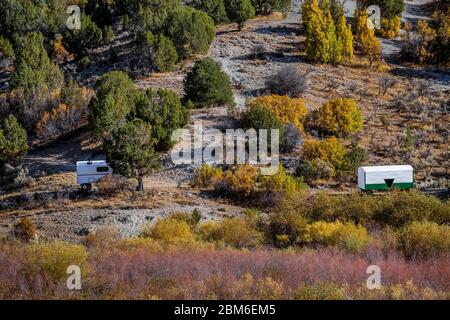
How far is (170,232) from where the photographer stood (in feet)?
80.1

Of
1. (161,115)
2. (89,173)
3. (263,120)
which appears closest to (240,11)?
(263,120)

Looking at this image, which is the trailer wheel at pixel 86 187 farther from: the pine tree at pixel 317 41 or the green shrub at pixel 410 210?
the pine tree at pixel 317 41

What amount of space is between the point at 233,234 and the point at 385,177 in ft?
33.6

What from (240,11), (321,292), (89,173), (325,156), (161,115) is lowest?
(325,156)

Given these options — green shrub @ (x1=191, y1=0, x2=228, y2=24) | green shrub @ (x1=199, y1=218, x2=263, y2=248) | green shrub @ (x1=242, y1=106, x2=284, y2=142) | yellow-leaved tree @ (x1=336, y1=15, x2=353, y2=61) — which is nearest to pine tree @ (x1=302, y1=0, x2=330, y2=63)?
yellow-leaved tree @ (x1=336, y1=15, x2=353, y2=61)

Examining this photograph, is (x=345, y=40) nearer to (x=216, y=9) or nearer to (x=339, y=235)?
(x=216, y=9)

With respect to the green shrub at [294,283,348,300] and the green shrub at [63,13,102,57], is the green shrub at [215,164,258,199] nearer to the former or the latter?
the green shrub at [294,283,348,300]

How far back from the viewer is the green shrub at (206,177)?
32.4 meters

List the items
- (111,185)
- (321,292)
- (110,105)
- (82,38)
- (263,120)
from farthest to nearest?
(82,38) → (263,120) → (110,105) → (111,185) → (321,292)

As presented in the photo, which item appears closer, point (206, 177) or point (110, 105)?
point (206, 177)

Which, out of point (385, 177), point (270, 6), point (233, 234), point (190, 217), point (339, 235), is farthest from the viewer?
point (270, 6)

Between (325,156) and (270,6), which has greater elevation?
(270,6)

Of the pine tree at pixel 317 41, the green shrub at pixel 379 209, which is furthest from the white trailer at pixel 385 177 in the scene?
the pine tree at pixel 317 41
